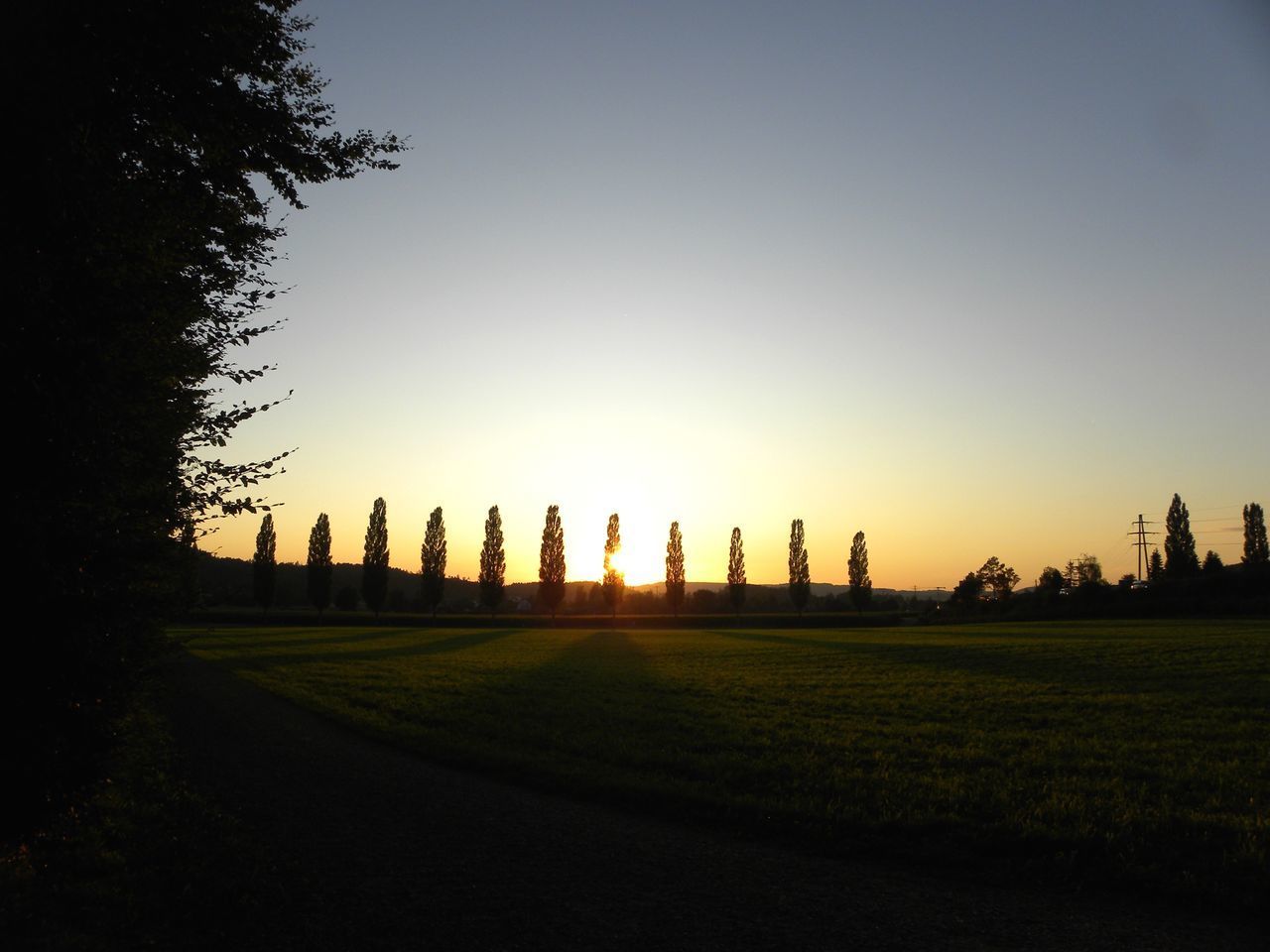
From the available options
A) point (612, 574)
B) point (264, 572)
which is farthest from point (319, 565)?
point (612, 574)

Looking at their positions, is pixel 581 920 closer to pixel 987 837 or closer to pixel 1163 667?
pixel 987 837

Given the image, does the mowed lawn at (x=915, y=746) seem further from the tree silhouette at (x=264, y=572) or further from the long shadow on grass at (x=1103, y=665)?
the tree silhouette at (x=264, y=572)

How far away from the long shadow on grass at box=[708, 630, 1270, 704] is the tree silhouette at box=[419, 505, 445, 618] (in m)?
72.2

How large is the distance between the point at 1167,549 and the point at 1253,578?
5786 centimetres

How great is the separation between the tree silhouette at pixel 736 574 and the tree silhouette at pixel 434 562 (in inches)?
1661

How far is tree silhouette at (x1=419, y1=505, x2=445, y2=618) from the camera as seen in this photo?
104 metres

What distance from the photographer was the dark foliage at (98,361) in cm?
654

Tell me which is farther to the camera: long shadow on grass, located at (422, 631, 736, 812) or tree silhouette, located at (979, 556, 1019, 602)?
tree silhouette, located at (979, 556, 1019, 602)

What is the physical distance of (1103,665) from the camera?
29000 millimetres

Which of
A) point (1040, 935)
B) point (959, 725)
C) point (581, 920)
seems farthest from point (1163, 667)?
point (581, 920)

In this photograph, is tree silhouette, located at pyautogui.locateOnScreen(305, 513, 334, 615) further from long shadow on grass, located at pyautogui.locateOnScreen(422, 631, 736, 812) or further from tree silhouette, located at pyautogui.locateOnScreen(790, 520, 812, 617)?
long shadow on grass, located at pyautogui.locateOnScreen(422, 631, 736, 812)

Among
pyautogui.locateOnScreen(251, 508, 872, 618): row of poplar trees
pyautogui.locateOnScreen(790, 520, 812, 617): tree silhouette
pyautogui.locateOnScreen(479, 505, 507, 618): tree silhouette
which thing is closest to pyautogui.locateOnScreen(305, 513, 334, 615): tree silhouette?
pyautogui.locateOnScreen(251, 508, 872, 618): row of poplar trees

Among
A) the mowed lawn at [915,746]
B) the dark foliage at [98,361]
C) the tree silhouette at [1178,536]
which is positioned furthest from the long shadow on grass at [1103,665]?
the tree silhouette at [1178,536]

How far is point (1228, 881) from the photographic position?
23.1 ft
